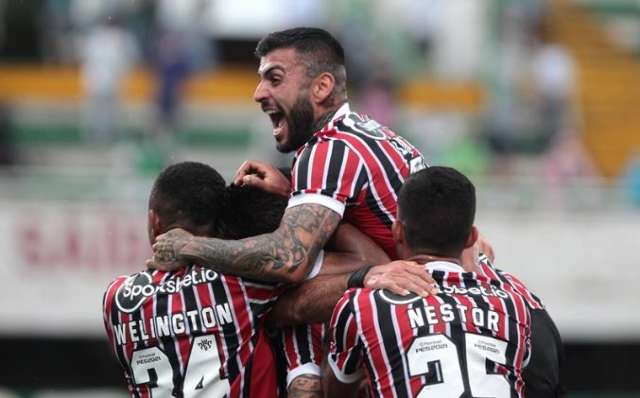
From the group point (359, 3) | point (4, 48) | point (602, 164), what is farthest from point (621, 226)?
point (4, 48)

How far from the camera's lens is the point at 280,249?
5.97 m

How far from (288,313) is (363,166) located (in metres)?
0.64

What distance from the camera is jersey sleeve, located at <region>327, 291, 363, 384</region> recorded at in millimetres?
5656

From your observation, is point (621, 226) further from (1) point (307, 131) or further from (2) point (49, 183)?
(1) point (307, 131)

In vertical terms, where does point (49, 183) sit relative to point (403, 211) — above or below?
below

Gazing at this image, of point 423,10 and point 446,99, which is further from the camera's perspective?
point 423,10

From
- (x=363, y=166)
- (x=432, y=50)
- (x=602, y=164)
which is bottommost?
(x=602, y=164)

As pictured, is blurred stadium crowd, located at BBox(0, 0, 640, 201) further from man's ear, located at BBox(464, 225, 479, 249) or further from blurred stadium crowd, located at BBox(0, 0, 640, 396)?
man's ear, located at BBox(464, 225, 479, 249)

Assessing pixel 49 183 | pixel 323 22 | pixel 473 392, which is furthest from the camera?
pixel 323 22

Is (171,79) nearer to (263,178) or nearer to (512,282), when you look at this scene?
(263,178)

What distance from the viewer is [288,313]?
6203mm

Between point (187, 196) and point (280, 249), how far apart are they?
54 centimetres

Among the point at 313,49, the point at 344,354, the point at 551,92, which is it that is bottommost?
the point at 551,92

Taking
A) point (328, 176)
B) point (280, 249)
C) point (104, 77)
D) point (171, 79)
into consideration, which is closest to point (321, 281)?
point (280, 249)
